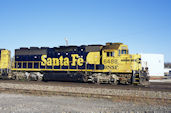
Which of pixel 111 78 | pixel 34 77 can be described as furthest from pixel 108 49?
pixel 34 77

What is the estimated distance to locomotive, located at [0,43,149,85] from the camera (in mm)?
16109

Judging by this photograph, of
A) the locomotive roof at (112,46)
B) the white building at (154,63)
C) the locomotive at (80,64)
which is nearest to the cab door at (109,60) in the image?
the locomotive at (80,64)

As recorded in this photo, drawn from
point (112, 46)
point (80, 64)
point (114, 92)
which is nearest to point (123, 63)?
point (112, 46)

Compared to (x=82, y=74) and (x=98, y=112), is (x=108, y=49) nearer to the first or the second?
(x=82, y=74)

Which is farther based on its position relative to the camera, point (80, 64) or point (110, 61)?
point (80, 64)

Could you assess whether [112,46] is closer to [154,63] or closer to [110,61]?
[110,61]

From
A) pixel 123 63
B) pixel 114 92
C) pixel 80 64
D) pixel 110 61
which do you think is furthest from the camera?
pixel 80 64

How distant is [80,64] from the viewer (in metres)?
18.1

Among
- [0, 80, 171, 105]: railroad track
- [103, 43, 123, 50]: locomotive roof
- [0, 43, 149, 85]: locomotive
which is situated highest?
[103, 43, 123, 50]: locomotive roof

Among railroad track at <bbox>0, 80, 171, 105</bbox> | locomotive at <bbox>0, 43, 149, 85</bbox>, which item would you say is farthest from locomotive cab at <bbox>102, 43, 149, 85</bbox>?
railroad track at <bbox>0, 80, 171, 105</bbox>

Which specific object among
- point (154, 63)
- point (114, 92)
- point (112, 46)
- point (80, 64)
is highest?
point (112, 46)

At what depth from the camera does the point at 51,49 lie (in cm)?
1986

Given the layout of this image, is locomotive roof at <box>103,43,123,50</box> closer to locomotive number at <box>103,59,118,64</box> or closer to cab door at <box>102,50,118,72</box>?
cab door at <box>102,50,118,72</box>

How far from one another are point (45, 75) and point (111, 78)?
6.56 meters
